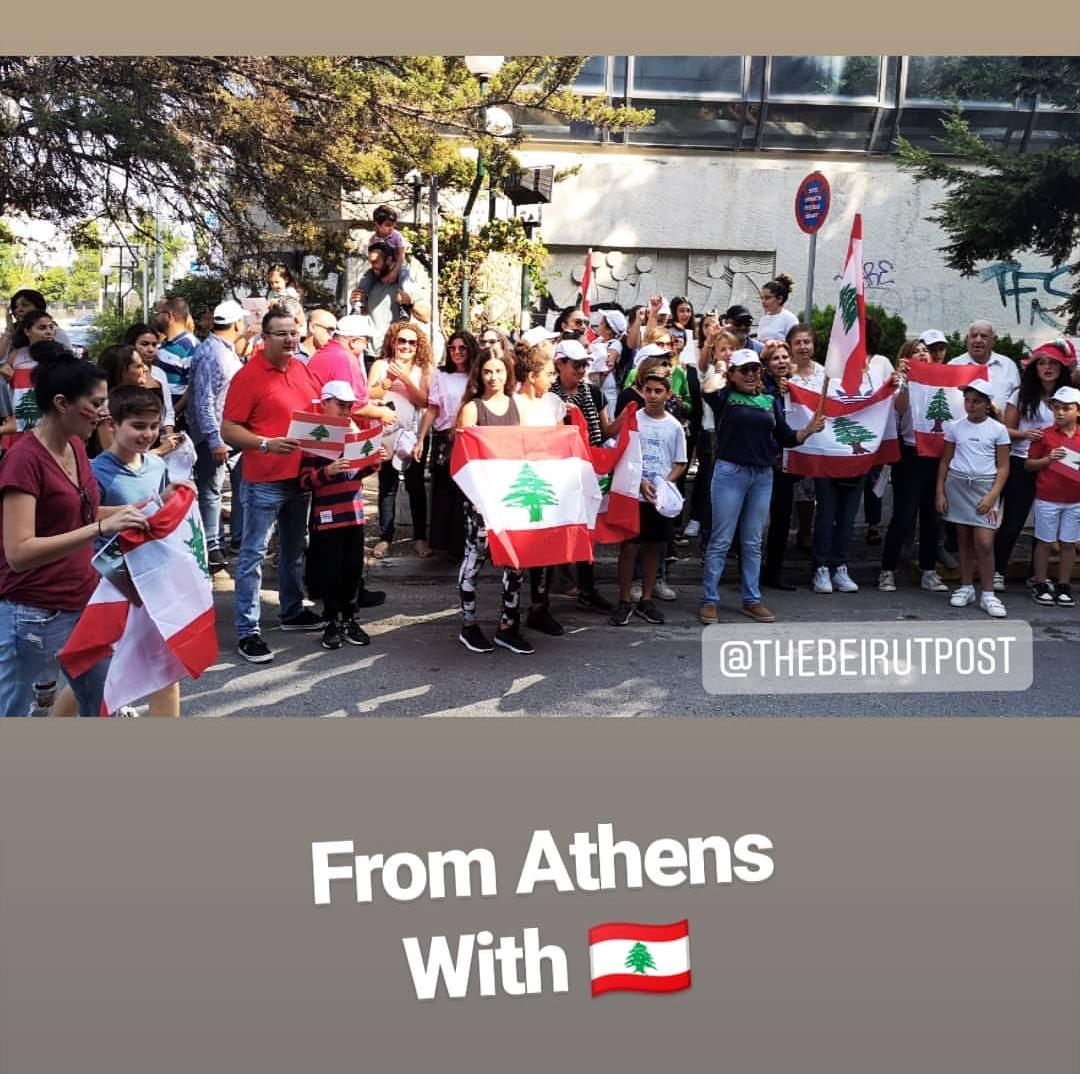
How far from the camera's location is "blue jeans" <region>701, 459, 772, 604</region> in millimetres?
8672

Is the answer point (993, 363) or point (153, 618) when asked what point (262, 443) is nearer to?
point (153, 618)

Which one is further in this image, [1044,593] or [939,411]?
[939,411]

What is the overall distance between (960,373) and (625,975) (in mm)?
7007

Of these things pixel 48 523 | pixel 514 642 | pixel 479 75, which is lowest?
pixel 514 642

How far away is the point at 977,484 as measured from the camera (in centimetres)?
928

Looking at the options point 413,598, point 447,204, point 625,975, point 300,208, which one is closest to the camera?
point 625,975

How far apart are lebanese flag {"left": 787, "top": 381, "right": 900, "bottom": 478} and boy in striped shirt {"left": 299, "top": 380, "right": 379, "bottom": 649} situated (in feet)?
11.5

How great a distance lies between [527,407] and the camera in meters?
8.15

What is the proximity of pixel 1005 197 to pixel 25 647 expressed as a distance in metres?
9.53

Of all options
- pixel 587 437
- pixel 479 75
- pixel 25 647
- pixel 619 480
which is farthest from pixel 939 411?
pixel 25 647

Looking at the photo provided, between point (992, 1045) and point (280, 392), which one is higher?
point (280, 392)

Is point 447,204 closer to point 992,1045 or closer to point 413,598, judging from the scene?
point 413,598

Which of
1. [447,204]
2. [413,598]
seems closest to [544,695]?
[413,598]

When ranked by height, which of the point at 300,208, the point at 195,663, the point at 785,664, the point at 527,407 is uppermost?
the point at 300,208
